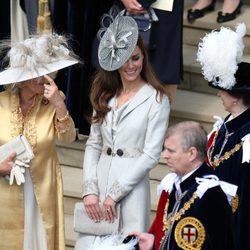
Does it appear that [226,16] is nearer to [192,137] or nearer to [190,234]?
[192,137]

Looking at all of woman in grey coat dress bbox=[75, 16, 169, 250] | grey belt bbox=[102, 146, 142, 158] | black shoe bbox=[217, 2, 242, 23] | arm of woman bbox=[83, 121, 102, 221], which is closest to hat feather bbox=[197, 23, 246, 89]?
woman in grey coat dress bbox=[75, 16, 169, 250]

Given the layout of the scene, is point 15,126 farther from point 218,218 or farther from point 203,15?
point 203,15

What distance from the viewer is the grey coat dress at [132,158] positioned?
6.47 meters

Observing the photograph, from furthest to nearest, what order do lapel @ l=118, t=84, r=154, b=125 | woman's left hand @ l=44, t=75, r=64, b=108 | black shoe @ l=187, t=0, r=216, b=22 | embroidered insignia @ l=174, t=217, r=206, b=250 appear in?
black shoe @ l=187, t=0, r=216, b=22
lapel @ l=118, t=84, r=154, b=125
woman's left hand @ l=44, t=75, r=64, b=108
embroidered insignia @ l=174, t=217, r=206, b=250

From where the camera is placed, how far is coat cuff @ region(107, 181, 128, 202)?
254 inches

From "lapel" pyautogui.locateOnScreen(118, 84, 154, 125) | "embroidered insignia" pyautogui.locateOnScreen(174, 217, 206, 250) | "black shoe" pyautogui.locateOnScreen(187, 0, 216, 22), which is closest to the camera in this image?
"embroidered insignia" pyautogui.locateOnScreen(174, 217, 206, 250)

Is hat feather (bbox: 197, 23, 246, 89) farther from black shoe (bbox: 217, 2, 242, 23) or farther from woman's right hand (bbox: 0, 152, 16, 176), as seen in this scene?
black shoe (bbox: 217, 2, 242, 23)

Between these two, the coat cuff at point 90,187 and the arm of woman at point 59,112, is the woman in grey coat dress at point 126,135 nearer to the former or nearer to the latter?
the coat cuff at point 90,187

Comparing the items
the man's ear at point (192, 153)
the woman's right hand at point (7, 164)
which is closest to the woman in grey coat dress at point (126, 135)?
the woman's right hand at point (7, 164)

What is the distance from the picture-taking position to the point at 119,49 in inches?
258

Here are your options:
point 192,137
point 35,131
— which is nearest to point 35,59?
point 35,131

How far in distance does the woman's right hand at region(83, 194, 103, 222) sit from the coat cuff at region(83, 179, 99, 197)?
0.02 meters

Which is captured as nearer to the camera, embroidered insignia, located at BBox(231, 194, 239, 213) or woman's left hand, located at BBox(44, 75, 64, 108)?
woman's left hand, located at BBox(44, 75, 64, 108)

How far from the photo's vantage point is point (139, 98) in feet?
21.4
